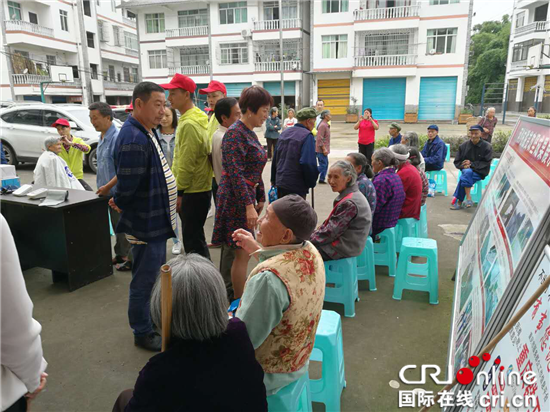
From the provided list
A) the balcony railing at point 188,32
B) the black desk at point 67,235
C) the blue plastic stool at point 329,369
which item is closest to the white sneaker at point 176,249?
the black desk at point 67,235

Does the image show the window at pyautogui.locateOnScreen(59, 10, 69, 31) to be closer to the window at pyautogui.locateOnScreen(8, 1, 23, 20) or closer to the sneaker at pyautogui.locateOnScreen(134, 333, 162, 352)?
the window at pyautogui.locateOnScreen(8, 1, 23, 20)

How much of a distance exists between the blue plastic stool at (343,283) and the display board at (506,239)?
0.85 metres

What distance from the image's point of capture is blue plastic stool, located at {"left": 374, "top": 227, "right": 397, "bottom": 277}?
4059 millimetres

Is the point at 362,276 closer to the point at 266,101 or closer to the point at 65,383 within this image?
the point at 266,101

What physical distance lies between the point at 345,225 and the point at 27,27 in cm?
2724

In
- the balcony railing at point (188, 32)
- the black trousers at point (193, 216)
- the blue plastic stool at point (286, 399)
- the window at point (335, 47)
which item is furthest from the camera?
the balcony railing at point (188, 32)

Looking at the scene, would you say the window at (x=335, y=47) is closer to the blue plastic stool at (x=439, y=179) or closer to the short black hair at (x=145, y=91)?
the blue plastic stool at (x=439, y=179)

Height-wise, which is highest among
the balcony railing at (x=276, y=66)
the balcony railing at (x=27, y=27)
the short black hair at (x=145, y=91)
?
the balcony railing at (x=27, y=27)

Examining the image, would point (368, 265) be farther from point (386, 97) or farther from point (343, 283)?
point (386, 97)

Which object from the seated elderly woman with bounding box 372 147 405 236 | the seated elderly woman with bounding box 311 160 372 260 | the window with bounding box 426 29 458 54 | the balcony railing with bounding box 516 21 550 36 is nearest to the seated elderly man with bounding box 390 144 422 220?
the seated elderly woman with bounding box 372 147 405 236

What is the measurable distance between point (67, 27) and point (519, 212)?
1217 inches

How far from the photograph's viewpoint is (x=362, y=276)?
12.5 feet

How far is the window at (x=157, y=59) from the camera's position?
29.1 metres

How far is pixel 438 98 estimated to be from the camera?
984 inches
